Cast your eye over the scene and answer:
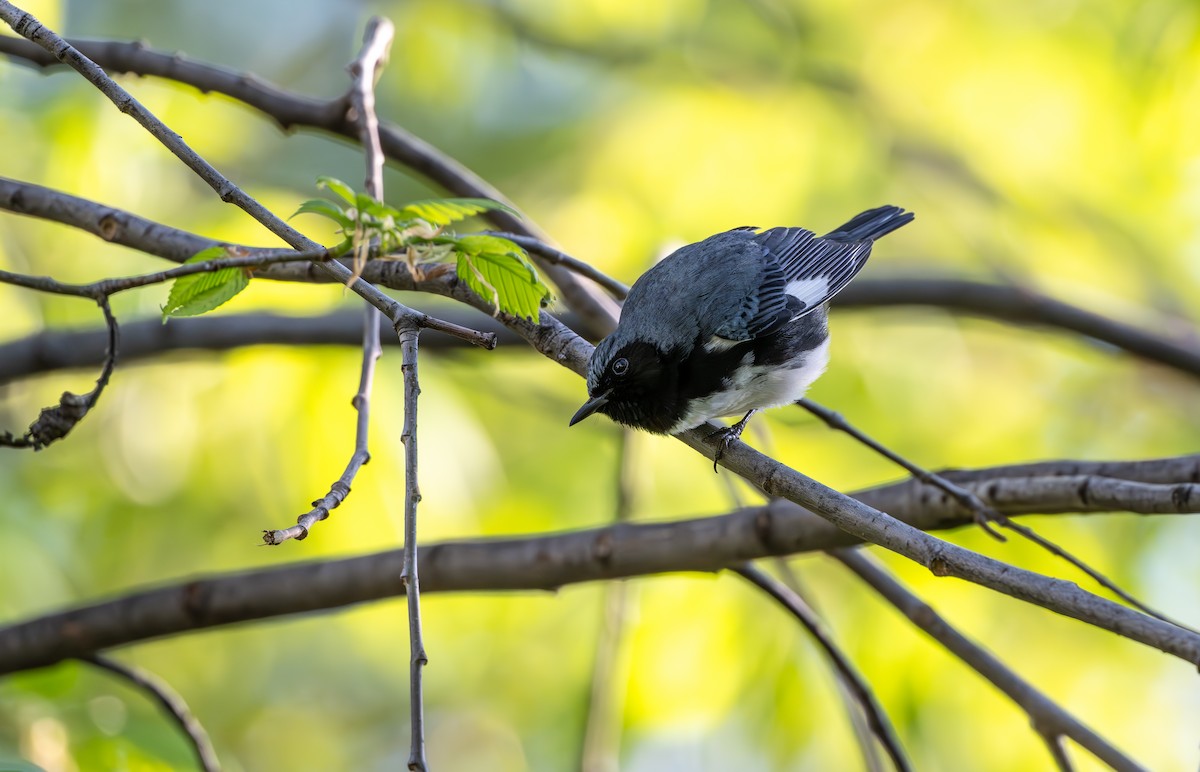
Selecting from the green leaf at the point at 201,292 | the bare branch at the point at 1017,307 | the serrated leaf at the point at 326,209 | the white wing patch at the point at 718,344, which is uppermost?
the bare branch at the point at 1017,307

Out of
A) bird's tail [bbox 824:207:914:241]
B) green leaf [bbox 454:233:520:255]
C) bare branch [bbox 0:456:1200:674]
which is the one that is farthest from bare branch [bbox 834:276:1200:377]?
green leaf [bbox 454:233:520:255]

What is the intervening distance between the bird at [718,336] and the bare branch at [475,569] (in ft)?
1.01

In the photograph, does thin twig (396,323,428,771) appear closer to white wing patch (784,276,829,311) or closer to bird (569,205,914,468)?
bird (569,205,914,468)

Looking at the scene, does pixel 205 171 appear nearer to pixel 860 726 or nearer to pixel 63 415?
pixel 63 415

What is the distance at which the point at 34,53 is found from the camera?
3299 millimetres

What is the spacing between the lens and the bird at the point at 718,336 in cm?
303

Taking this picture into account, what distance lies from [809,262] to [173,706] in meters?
2.56

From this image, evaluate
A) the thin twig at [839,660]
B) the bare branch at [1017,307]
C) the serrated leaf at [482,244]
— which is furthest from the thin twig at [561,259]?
the bare branch at [1017,307]

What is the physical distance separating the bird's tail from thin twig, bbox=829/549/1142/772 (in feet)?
4.43

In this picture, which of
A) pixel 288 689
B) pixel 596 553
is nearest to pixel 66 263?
pixel 596 553

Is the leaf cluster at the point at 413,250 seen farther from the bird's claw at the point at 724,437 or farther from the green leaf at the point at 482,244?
the bird's claw at the point at 724,437

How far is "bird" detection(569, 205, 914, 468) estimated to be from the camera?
303 cm

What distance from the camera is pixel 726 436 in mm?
2693

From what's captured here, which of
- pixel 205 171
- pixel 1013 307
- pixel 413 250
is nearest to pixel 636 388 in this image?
pixel 413 250
